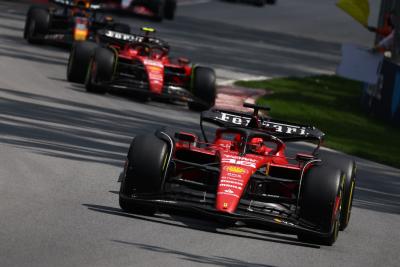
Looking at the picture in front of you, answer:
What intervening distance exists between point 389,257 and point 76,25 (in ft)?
55.9

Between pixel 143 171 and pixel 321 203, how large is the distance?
150 centimetres

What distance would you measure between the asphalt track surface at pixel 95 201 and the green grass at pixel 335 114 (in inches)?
77.4

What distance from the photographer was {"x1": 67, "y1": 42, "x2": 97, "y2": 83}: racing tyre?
22219 millimetres

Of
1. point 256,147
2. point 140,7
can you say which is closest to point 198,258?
point 256,147

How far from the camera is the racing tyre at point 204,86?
22.0 meters

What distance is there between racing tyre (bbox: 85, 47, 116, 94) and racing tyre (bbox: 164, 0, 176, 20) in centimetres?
2091

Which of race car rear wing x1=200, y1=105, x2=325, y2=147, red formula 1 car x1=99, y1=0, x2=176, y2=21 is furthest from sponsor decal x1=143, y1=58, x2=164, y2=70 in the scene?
red formula 1 car x1=99, y1=0, x2=176, y2=21

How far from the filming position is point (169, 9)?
141ft

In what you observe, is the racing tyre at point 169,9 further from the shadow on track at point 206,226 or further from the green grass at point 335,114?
the shadow on track at point 206,226

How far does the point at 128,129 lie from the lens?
1816 centimetres

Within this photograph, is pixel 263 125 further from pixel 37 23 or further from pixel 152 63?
pixel 37 23

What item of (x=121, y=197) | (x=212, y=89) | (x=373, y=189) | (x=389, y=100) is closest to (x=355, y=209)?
(x=373, y=189)

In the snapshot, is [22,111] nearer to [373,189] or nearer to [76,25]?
[373,189]

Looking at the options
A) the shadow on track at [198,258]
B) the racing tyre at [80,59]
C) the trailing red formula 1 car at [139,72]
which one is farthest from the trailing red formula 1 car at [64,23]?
the shadow on track at [198,258]
